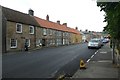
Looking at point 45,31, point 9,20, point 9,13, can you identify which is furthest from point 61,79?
point 45,31

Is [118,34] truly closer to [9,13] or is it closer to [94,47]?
[9,13]

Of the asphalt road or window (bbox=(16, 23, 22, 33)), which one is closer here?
the asphalt road

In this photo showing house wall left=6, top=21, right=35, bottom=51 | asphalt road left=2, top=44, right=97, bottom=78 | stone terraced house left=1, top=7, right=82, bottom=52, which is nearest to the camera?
asphalt road left=2, top=44, right=97, bottom=78

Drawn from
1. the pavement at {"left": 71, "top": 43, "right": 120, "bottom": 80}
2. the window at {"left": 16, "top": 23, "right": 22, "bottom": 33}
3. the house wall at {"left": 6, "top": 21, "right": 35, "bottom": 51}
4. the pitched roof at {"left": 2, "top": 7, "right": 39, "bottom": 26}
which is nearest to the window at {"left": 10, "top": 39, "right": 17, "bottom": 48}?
the house wall at {"left": 6, "top": 21, "right": 35, "bottom": 51}

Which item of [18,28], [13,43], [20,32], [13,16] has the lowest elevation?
[13,43]

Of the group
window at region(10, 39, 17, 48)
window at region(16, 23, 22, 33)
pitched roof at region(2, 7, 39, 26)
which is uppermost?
pitched roof at region(2, 7, 39, 26)

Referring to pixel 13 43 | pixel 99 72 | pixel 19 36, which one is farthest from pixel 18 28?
pixel 99 72

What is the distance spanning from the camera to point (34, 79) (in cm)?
1249

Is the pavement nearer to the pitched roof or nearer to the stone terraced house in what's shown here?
the stone terraced house

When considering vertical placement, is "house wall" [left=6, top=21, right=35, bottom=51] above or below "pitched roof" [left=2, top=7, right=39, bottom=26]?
below

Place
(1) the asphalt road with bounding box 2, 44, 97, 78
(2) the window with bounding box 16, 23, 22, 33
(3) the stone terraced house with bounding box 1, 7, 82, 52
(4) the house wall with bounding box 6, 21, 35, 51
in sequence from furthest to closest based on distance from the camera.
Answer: (2) the window with bounding box 16, 23, 22, 33, (4) the house wall with bounding box 6, 21, 35, 51, (3) the stone terraced house with bounding box 1, 7, 82, 52, (1) the asphalt road with bounding box 2, 44, 97, 78

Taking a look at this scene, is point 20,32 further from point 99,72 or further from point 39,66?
point 99,72

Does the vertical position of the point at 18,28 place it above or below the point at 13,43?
above

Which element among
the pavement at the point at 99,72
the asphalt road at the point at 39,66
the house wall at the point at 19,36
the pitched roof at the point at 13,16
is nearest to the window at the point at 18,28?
the house wall at the point at 19,36
